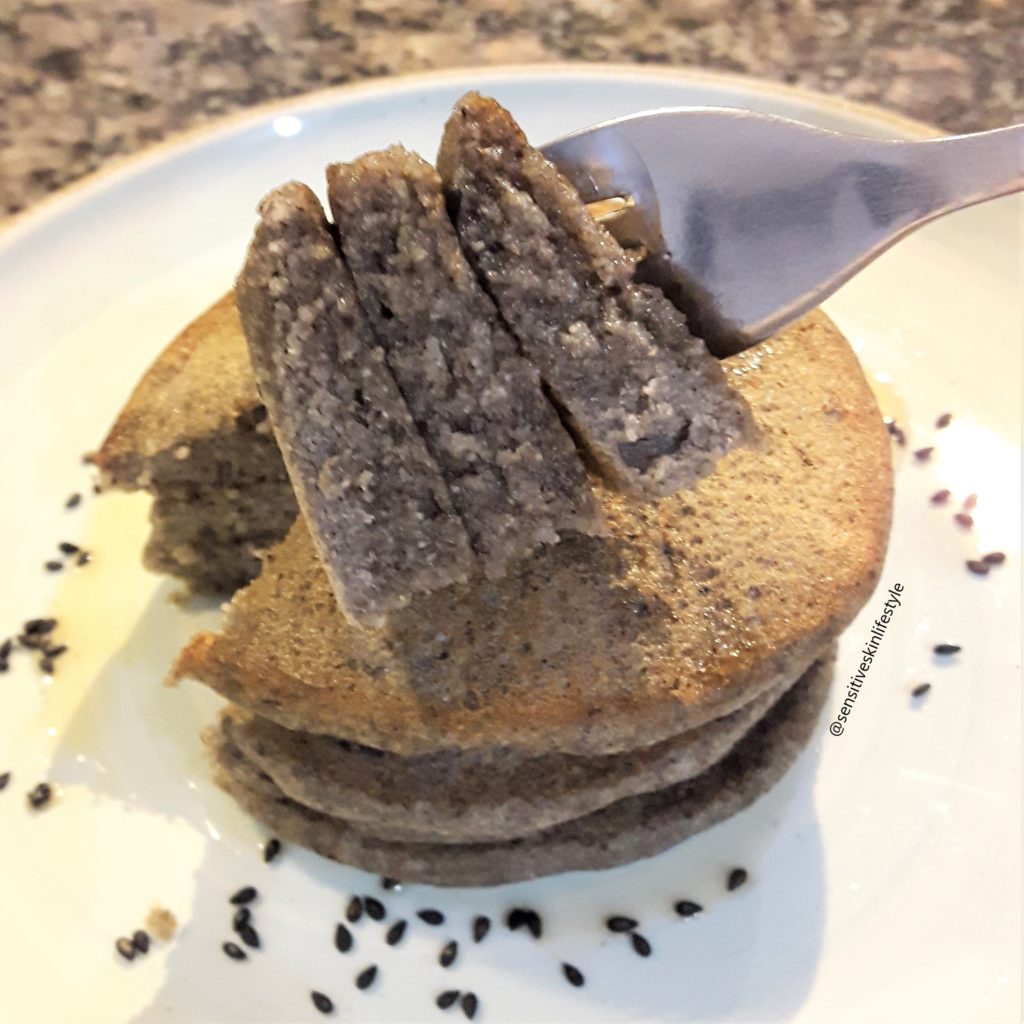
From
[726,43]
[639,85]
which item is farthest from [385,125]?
[726,43]

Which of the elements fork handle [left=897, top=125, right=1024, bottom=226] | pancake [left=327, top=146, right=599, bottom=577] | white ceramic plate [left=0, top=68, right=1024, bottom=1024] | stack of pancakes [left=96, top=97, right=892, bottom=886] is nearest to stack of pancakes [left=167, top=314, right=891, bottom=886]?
stack of pancakes [left=96, top=97, right=892, bottom=886]

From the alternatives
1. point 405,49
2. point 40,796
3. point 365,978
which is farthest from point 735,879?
point 405,49

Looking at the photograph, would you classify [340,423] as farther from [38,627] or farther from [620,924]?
[38,627]

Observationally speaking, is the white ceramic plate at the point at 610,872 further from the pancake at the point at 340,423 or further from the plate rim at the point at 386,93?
the pancake at the point at 340,423

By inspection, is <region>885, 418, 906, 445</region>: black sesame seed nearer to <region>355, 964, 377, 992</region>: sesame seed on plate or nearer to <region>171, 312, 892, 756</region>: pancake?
<region>171, 312, 892, 756</region>: pancake

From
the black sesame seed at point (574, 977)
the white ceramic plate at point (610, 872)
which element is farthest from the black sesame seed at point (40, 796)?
the black sesame seed at point (574, 977)

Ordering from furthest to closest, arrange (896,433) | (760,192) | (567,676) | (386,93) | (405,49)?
(405,49) < (386,93) < (896,433) < (567,676) < (760,192)
